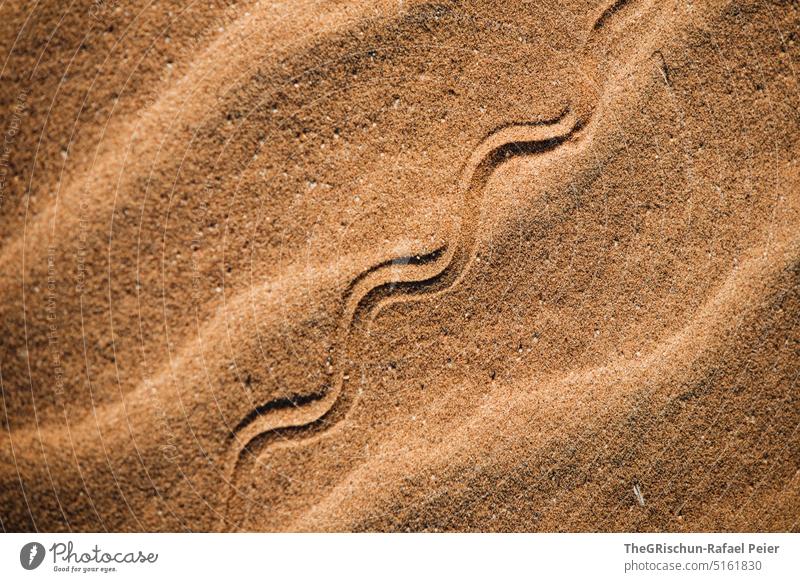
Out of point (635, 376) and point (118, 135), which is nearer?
point (118, 135)

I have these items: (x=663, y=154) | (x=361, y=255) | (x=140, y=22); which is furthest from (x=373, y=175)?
(x=663, y=154)

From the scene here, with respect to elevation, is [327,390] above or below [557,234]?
below

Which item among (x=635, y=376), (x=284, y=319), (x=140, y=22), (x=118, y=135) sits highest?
(x=140, y=22)
